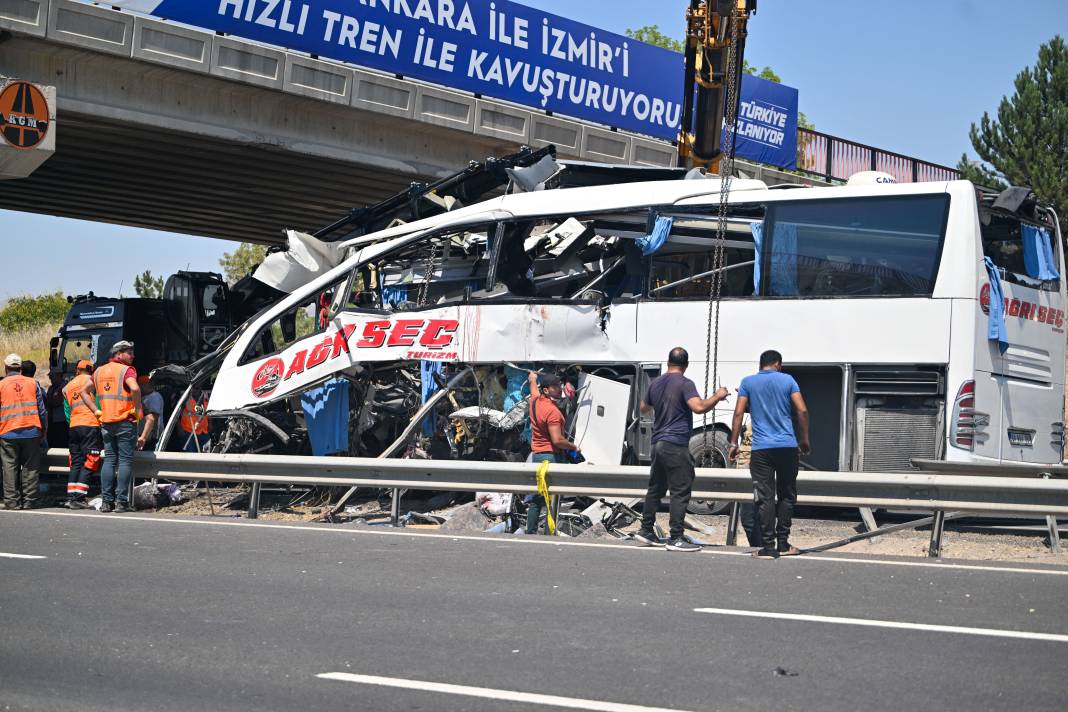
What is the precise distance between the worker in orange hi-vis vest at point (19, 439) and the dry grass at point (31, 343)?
A: 29075mm

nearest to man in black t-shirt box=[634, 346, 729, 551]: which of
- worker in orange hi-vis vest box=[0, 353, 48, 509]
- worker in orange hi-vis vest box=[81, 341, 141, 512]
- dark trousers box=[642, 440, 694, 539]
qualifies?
dark trousers box=[642, 440, 694, 539]

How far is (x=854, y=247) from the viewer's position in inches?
464

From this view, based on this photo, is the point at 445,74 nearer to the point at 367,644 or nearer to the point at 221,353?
the point at 221,353

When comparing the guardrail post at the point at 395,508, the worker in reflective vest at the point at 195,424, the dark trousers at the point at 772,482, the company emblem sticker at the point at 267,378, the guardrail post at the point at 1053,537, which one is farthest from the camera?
the worker in reflective vest at the point at 195,424

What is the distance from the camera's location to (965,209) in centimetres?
1142

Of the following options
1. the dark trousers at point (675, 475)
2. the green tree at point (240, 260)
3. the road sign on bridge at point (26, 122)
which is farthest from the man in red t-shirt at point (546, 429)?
the green tree at point (240, 260)

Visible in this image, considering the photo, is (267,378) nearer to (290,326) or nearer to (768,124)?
(290,326)

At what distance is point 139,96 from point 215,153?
2.45 meters

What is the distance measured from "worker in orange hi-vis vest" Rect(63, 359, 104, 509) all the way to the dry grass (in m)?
28.9

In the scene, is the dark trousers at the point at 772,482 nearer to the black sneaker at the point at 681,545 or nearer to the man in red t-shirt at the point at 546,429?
the black sneaker at the point at 681,545

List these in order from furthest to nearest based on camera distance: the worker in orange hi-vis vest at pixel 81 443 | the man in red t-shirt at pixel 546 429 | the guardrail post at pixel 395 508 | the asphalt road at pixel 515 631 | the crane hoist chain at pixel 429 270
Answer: the crane hoist chain at pixel 429 270
the worker in orange hi-vis vest at pixel 81 443
the guardrail post at pixel 395 508
the man in red t-shirt at pixel 546 429
the asphalt road at pixel 515 631

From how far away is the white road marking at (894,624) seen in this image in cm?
580

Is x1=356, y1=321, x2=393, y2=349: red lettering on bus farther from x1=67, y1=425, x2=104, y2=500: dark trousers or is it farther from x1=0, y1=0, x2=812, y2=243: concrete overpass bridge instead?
x1=0, y1=0, x2=812, y2=243: concrete overpass bridge

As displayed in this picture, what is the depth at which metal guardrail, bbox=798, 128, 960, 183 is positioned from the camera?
29.4 metres
